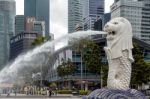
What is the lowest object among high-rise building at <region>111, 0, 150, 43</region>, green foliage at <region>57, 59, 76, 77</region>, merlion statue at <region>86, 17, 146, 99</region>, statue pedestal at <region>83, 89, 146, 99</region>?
green foliage at <region>57, 59, 76, 77</region>

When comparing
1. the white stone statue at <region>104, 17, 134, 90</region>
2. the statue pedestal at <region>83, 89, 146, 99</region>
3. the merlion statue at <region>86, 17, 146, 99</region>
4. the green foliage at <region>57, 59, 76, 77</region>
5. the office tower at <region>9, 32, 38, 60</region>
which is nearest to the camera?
the statue pedestal at <region>83, 89, 146, 99</region>

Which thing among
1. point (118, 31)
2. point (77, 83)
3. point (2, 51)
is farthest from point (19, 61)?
point (2, 51)

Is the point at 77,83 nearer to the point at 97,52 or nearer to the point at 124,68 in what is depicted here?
the point at 97,52

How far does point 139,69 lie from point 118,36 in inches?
1601

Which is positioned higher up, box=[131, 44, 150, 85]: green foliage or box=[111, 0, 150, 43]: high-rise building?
box=[111, 0, 150, 43]: high-rise building

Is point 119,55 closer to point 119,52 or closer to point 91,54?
point 119,52

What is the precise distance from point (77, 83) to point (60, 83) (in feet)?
27.1

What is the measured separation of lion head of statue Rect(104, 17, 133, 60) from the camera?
1190 inches

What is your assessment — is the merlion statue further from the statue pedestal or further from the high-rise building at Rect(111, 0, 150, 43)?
the high-rise building at Rect(111, 0, 150, 43)

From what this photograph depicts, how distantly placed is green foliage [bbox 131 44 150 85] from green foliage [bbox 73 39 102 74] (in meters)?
9.38

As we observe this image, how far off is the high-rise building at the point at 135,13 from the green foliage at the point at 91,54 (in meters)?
103

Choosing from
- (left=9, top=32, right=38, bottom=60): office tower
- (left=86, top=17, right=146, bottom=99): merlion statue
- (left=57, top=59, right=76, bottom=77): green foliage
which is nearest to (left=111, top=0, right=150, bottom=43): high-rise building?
(left=9, top=32, right=38, bottom=60): office tower

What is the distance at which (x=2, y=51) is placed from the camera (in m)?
187

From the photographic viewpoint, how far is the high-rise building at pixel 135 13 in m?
188
